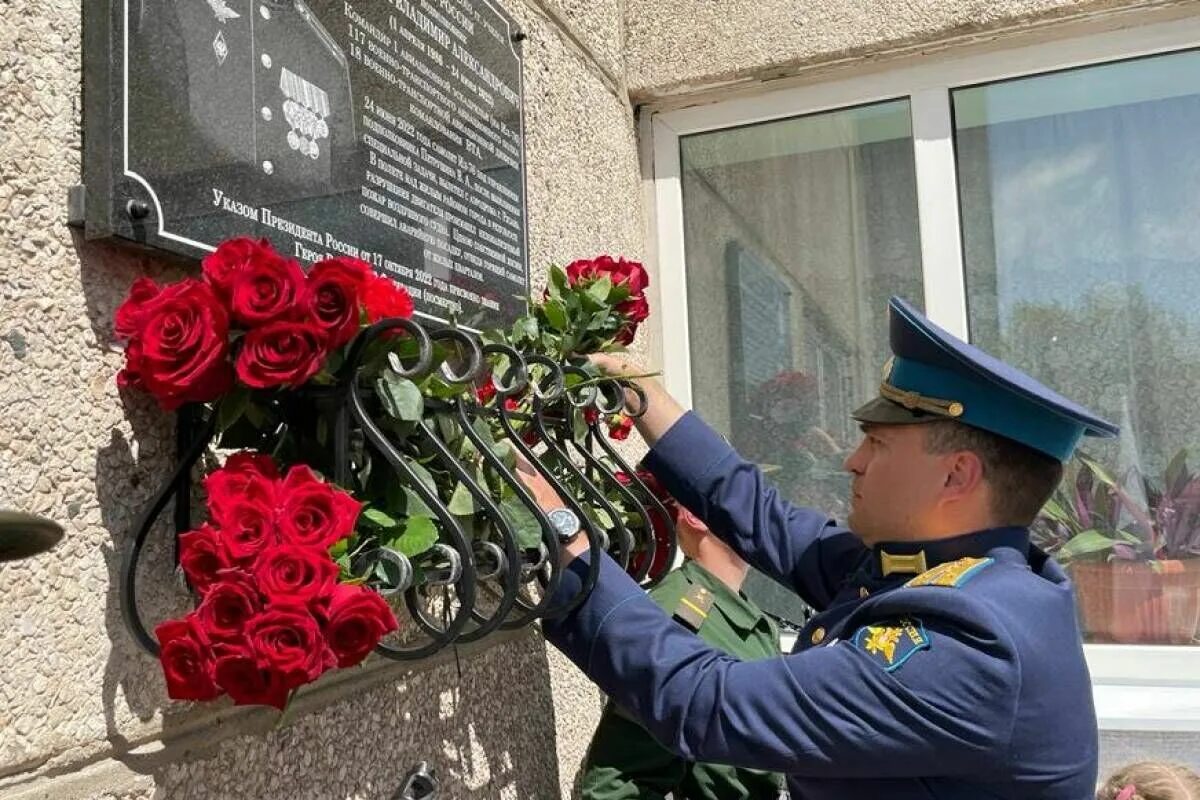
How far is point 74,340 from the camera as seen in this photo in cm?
108

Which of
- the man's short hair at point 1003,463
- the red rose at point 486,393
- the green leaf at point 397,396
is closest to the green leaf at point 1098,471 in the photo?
the man's short hair at point 1003,463

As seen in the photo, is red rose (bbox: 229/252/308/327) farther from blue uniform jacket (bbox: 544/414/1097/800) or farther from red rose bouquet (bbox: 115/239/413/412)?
blue uniform jacket (bbox: 544/414/1097/800)

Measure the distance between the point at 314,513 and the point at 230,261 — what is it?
26cm

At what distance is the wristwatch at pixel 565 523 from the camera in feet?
4.41

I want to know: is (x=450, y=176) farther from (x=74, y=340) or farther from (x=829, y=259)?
(x=829, y=259)

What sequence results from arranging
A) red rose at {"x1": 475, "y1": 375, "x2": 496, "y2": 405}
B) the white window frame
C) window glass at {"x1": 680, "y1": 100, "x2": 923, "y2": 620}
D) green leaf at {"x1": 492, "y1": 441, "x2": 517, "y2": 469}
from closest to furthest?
green leaf at {"x1": 492, "y1": 441, "x2": 517, "y2": 469} < red rose at {"x1": 475, "y1": 375, "x2": 496, "y2": 405} < the white window frame < window glass at {"x1": 680, "y1": 100, "x2": 923, "y2": 620}

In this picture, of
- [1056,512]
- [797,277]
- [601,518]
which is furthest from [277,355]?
[1056,512]

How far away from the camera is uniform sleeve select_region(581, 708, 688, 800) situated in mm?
1979

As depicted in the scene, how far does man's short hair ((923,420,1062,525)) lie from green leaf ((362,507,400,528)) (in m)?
0.92

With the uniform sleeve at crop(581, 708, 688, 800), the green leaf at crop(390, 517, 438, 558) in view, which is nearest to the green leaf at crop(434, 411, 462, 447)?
the green leaf at crop(390, 517, 438, 558)

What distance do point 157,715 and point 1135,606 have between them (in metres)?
2.41

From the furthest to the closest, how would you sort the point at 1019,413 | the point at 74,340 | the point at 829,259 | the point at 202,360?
the point at 829,259 → the point at 1019,413 → the point at 74,340 → the point at 202,360

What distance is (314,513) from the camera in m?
0.95

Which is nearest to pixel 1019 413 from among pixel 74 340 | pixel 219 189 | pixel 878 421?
pixel 878 421
